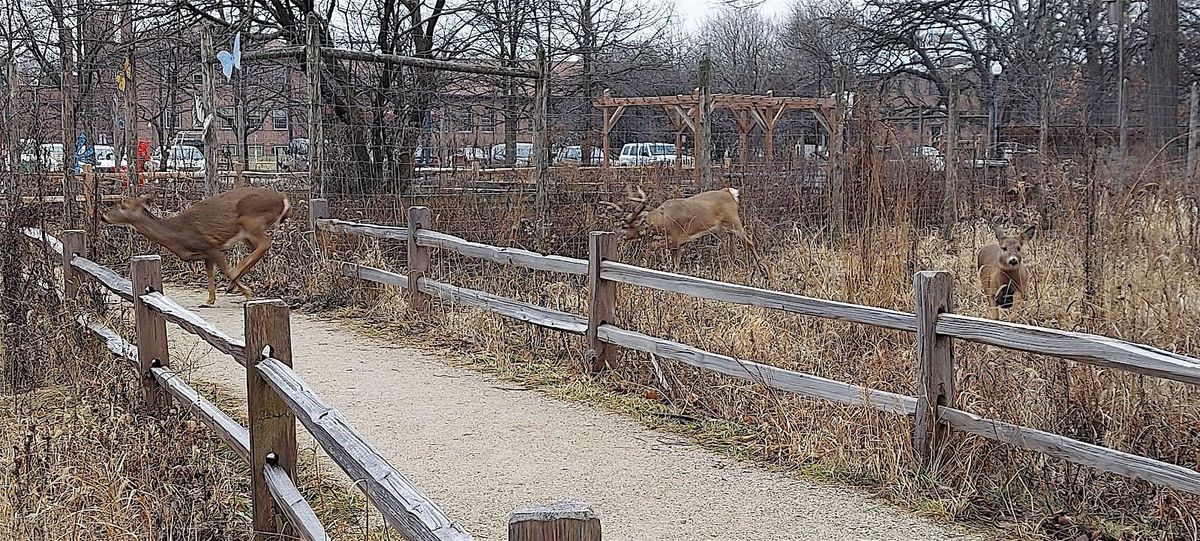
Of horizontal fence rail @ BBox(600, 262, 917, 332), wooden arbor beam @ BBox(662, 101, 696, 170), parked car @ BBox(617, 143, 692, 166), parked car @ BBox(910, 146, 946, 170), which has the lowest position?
horizontal fence rail @ BBox(600, 262, 917, 332)

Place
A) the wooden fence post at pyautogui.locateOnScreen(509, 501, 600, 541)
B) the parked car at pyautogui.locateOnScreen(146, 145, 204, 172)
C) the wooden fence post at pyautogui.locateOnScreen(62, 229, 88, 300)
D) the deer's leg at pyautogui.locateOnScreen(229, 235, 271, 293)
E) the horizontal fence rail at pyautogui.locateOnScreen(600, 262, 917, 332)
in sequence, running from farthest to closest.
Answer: the parked car at pyautogui.locateOnScreen(146, 145, 204, 172) < the deer's leg at pyautogui.locateOnScreen(229, 235, 271, 293) < the wooden fence post at pyautogui.locateOnScreen(62, 229, 88, 300) < the horizontal fence rail at pyautogui.locateOnScreen(600, 262, 917, 332) < the wooden fence post at pyautogui.locateOnScreen(509, 501, 600, 541)

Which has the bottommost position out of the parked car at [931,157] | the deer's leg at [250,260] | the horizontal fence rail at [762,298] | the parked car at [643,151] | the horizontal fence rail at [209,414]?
the horizontal fence rail at [209,414]

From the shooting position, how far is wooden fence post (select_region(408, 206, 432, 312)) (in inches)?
434

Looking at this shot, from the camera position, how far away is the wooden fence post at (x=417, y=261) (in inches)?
434

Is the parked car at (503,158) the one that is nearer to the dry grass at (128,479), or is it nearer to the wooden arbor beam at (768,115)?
the wooden arbor beam at (768,115)

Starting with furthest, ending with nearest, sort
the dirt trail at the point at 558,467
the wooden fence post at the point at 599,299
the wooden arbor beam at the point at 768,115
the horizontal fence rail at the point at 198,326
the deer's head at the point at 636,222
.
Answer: the wooden arbor beam at the point at 768,115 < the deer's head at the point at 636,222 < the wooden fence post at the point at 599,299 < the dirt trail at the point at 558,467 < the horizontal fence rail at the point at 198,326

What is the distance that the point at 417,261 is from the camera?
1108 cm

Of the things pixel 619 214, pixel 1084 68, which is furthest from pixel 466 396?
pixel 1084 68

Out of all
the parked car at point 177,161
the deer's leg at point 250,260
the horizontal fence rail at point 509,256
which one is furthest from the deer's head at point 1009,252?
the parked car at point 177,161

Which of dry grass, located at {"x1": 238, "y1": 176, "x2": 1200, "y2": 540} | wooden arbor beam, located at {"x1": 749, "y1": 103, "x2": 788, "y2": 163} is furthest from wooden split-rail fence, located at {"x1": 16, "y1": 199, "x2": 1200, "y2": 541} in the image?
wooden arbor beam, located at {"x1": 749, "y1": 103, "x2": 788, "y2": 163}

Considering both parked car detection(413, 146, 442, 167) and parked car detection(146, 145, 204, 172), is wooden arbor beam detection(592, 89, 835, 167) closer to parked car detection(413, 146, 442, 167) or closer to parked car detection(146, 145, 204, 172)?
parked car detection(413, 146, 442, 167)

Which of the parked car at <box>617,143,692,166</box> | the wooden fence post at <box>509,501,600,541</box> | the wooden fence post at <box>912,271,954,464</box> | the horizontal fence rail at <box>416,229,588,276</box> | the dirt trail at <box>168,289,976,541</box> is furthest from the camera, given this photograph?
the parked car at <box>617,143,692,166</box>

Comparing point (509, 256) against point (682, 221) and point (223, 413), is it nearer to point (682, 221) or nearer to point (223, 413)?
point (223, 413)

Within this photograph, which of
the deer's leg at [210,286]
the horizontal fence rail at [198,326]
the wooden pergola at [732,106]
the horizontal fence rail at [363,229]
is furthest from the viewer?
the wooden pergola at [732,106]
